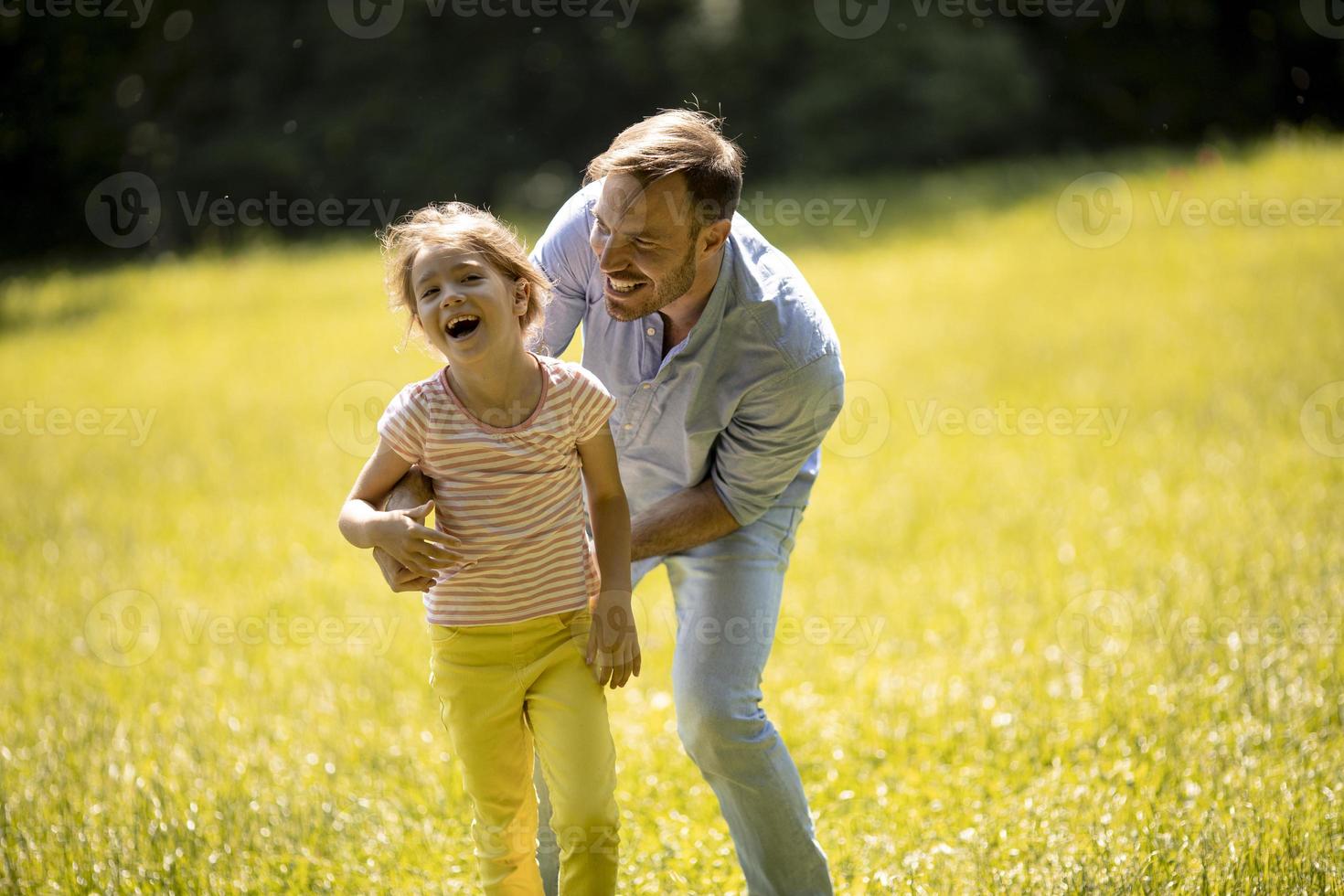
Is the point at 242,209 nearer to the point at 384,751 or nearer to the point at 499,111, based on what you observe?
the point at 499,111

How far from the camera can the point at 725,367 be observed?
3.46 metres

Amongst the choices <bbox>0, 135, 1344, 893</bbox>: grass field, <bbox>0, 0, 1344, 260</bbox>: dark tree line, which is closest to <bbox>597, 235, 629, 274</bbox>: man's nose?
<bbox>0, 135, 1344, 893</bbox>: grass field

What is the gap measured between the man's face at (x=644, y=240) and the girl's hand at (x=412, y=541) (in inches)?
33.5

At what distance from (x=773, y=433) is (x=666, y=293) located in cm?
49

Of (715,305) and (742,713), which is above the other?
(715,305)

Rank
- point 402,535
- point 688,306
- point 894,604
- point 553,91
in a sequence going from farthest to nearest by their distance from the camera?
point 553,91, point 894,604, point 688,306, point 402,535

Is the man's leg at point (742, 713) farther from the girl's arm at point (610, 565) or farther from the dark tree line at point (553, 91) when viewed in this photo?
the dark tree line at point (553, 91)

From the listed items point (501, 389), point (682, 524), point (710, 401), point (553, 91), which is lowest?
point (682, 524)

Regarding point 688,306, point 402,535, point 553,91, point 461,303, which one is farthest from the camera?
point 553,91

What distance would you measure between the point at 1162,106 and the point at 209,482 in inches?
668

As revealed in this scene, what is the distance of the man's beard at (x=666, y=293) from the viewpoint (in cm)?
326

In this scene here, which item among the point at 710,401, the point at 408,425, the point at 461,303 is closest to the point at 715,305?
the point at 710,401

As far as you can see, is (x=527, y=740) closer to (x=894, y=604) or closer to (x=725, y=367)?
(x=725, y=367)

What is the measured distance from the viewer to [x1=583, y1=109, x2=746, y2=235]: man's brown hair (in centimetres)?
318
